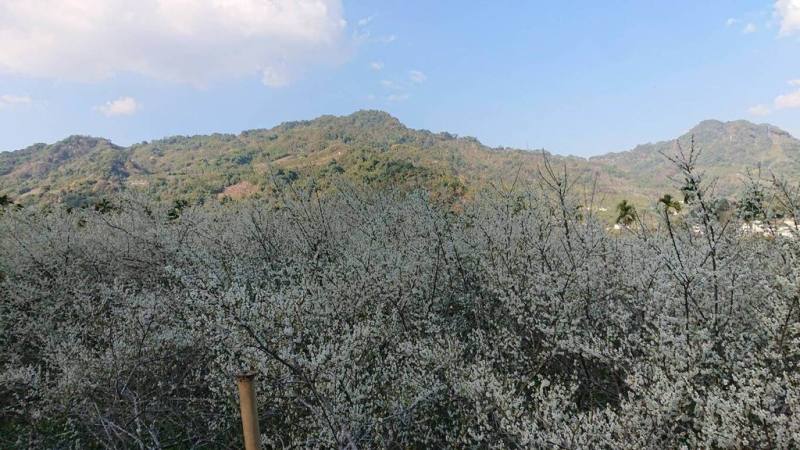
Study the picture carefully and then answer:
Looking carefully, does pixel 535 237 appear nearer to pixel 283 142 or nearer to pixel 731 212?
pixel 731 212

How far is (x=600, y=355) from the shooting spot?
3.92m

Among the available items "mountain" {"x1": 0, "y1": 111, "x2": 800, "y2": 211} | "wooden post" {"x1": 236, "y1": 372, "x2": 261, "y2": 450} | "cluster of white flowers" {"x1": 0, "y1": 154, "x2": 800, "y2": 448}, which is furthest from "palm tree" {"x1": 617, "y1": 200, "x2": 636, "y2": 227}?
"mountain" {"x1": 0, "y1": 111, "x2": 800, "y2": 211}

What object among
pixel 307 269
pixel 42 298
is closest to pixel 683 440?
pixel 307 269

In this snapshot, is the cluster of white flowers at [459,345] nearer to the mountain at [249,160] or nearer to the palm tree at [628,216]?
the palm tree at [628,216]

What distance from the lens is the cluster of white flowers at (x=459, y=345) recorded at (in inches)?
138

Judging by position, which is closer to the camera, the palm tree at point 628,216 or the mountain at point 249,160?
the palm tree at point 628,216

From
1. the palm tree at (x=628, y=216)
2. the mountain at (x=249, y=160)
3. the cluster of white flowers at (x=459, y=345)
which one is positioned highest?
the mountain at (x=249, y=160)

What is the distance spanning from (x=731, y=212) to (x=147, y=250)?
9873 mm

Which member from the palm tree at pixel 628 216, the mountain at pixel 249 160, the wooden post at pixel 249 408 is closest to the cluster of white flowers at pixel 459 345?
the palm tree at pixel 628 216

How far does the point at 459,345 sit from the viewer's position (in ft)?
16.1

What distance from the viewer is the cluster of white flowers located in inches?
138

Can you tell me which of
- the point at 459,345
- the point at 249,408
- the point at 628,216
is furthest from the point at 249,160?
the point at 249,408

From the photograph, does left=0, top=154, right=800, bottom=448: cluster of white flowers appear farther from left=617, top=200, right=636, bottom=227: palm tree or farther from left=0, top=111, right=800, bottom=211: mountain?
left=0, top=111, right=800, bottom=211: mountain

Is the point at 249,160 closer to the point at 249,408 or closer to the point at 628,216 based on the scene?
the point at 628,216
